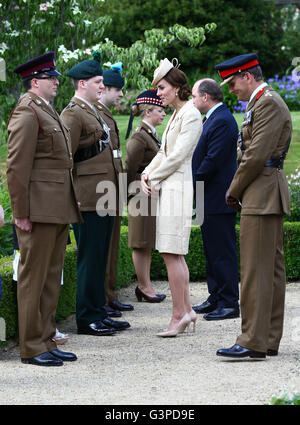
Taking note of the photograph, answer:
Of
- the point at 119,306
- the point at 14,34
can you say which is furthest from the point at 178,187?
the point at 14,34

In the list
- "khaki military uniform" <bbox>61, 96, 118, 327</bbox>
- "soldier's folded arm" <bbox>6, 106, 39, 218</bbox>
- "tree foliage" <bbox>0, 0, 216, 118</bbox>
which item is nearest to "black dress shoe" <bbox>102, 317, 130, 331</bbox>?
"khaki military uniform" <bbox>61, 96, 118, 327</bbox>

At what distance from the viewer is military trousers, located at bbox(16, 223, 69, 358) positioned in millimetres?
5262

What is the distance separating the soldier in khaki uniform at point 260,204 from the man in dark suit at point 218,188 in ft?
5.31

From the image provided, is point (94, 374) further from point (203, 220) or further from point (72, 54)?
point (72, 54)

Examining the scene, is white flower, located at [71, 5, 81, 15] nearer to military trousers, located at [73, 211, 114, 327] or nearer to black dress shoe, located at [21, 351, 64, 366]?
military trousers, located at [73, 211, 114, 327]

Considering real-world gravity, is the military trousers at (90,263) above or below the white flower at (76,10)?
below

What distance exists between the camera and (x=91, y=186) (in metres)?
6.25

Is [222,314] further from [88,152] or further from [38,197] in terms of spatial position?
[38,197]

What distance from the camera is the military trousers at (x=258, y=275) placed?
17.4 feet

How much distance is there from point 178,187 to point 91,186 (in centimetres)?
70

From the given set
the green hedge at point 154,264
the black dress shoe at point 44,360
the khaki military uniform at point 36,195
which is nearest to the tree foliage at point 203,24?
the green hedge at point 154,264

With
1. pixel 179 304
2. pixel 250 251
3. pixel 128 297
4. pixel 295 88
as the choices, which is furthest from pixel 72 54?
pixel 295 88

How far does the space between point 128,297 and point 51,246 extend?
3.07 metres

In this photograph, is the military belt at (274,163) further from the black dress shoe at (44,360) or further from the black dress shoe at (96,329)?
the black dress shoe at (96,329)
